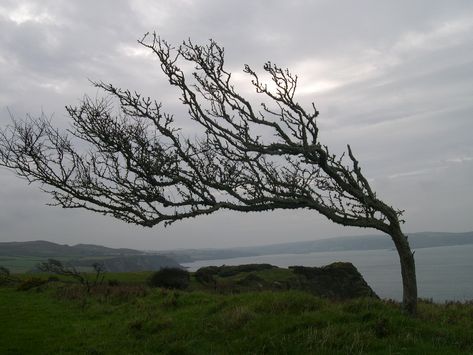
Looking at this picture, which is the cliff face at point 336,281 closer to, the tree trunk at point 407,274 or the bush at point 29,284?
the bush at point 29,284

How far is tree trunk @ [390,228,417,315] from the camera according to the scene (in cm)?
1240

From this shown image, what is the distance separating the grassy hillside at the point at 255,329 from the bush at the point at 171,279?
1756cm

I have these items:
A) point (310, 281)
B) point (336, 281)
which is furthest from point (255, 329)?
point (336, 281)

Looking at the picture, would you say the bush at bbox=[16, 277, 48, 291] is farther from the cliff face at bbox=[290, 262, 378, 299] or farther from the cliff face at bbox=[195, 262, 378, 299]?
the cliff face at bbox=[290, 262, 378, 299]

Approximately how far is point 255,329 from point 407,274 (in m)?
5.01

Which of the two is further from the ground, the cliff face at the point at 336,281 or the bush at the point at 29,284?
the bush at the point at 29,284

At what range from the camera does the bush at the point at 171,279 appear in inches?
1400

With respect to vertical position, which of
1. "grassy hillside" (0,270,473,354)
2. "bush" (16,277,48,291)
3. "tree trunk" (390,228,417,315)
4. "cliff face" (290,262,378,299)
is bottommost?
"cliff face" (290,262,378,299)

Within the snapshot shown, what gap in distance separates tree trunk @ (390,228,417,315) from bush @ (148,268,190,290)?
83.5 ft

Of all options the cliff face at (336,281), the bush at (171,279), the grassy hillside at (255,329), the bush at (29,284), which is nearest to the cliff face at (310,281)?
the cliff face at (336,281)

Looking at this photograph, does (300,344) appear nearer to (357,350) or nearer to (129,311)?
(357,350)

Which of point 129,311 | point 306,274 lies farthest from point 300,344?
point 306,274

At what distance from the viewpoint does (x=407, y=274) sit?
12.6m

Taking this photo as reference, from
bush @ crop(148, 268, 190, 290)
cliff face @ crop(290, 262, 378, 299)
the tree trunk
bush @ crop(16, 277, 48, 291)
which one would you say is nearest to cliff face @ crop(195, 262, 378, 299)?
cliff face @ crop(290, 262, 378, 299)
